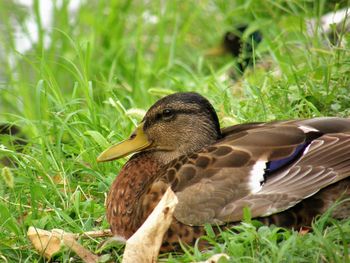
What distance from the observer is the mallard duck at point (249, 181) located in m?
4.01

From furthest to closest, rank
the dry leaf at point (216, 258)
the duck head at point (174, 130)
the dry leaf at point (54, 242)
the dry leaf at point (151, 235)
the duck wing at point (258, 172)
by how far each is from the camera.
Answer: the duck head at point (174, 130)
the dry leaf at point (54, 242)
the duck wing at point (258, 172)
the dry leaf at point (151, 235)
the dry leaf at point (216, 258)

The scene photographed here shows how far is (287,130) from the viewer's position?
4223 millimetres

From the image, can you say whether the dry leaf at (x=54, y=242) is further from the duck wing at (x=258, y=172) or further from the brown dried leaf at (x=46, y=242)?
the duck wing at (x=258, y=172)

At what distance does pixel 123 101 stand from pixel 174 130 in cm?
181

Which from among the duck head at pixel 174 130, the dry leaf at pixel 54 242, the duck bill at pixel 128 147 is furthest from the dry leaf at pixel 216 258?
the duck bill at pixel 128 147

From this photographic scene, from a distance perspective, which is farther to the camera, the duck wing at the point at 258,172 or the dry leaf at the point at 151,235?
the duck wing at the point at 258,172

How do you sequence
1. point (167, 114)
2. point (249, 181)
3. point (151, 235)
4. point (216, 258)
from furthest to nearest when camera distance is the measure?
1. point (167, 114)
2. point (249, 181)
3. point (151, 235)
4. point (216, 258)

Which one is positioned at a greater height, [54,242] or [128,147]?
[128,147]

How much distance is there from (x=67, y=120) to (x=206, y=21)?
3157mm

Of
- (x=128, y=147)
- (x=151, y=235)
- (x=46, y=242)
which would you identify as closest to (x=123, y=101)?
(x=128, y=147)

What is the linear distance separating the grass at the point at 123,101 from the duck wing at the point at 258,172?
142 mm

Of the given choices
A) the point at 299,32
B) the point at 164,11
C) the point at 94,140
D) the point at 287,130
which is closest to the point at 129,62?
the point at 164,11

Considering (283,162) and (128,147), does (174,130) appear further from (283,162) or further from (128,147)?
(283,162)

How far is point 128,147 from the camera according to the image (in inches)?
183
